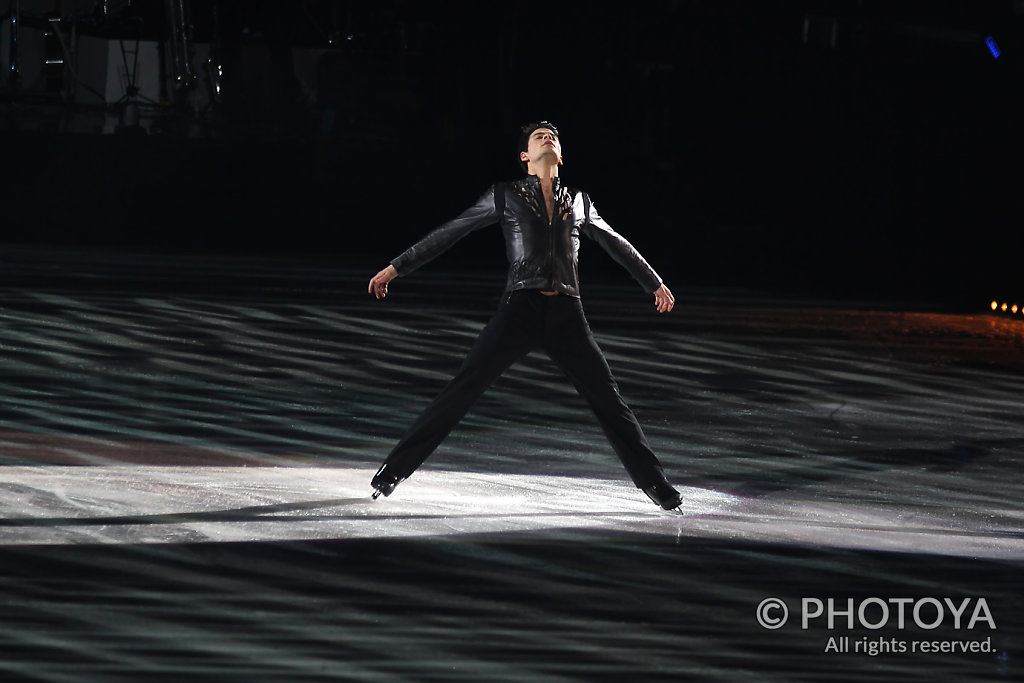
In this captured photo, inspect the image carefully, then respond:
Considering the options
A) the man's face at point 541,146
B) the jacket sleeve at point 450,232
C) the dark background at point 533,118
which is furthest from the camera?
the dark background at point 533,118

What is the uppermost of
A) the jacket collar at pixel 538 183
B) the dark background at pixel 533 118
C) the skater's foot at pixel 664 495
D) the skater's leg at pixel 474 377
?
the jacket collar at pixel 538 183

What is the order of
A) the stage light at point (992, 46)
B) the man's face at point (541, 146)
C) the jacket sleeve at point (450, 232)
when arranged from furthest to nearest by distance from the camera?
the stage light at point (992, 46), the jacket sleeve at point (450, 232), the man's face at point (541, 146)

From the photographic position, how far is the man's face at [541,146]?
6.02m

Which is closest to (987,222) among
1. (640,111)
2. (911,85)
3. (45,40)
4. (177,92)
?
(911,85)

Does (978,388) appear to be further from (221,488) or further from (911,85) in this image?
(911,85)

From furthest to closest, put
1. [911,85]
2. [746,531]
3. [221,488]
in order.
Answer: [911,85]
[221,488]
[746,531]

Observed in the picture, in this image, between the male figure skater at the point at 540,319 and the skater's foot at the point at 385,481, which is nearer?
the male figure skater at the point at 540,319

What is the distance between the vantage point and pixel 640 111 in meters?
22.8

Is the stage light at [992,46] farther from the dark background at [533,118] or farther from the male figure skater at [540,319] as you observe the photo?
the male figure skater at [540,319]

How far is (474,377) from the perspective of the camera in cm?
614

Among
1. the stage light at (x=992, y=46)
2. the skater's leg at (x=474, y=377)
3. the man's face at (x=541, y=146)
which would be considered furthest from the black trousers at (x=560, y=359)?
the stage light at (x=992, y=46)

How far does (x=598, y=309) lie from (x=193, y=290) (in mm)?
4376

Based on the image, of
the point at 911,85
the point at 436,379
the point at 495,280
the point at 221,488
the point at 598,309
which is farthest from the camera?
the point at 911,85

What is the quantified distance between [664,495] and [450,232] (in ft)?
4.50
